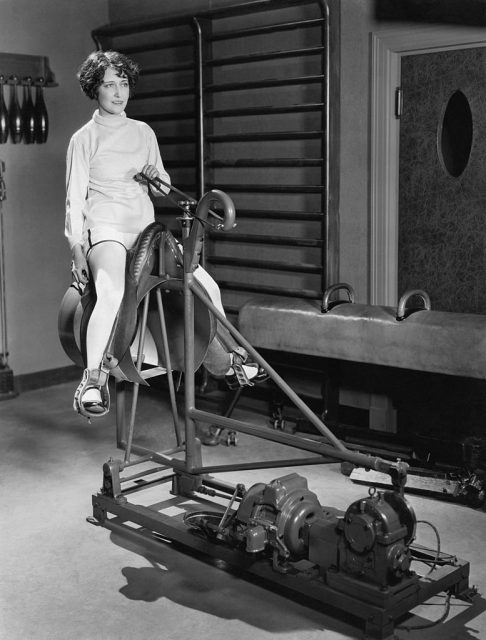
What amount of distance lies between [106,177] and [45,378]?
254 cm

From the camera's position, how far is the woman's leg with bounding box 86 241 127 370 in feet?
12.8

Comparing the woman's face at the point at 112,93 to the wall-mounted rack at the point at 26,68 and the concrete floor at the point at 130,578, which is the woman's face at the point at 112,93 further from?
the wall-mounted rack at the point at 26,68

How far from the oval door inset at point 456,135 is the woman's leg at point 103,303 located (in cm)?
182

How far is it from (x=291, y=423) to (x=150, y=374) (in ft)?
3.64

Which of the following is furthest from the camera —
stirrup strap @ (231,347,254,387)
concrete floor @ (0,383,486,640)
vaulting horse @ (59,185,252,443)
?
stirrup strap @ (231,347,254,387)

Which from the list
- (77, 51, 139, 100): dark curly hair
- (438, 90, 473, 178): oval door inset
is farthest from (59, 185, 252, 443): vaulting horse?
(438, 90, 473, 178): oval door inset

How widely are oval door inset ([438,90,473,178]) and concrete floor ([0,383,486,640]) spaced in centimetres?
163

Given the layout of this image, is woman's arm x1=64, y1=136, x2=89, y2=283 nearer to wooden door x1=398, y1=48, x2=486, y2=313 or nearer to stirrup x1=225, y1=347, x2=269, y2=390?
stirrup x1=225, y1=347, x2=269, y2=390

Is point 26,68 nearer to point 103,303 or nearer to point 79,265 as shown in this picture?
point 79,265

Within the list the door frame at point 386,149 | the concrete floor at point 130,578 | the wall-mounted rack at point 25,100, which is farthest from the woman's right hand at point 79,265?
the wall-mounted rack at point 25,100

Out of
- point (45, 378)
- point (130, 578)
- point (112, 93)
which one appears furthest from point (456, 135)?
point (45, 378)

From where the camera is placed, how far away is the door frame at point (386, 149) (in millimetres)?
4742

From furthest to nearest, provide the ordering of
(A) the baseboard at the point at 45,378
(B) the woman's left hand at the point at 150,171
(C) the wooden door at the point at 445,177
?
(A) the baseboard at the point at 45,378 < (C) the wooden door at the point at 445,177 < (B) the woman's left hand at the point at 150,171

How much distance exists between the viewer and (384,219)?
4.96 meters
